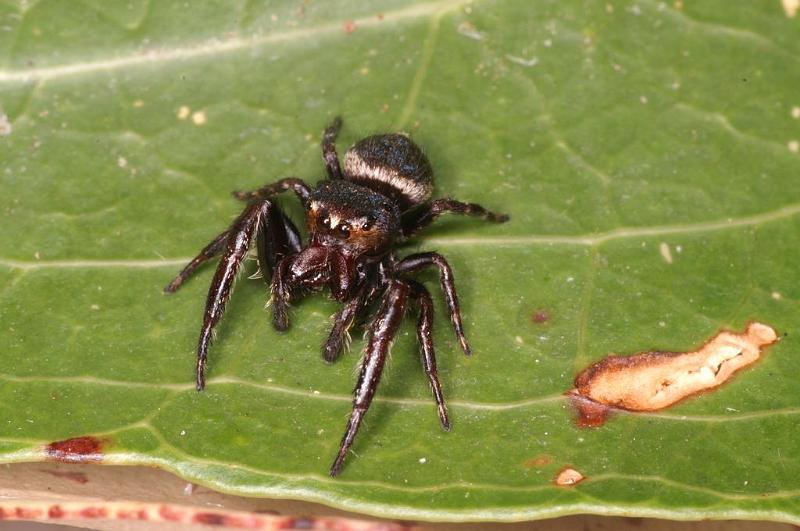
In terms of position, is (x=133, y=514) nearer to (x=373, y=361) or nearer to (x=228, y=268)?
(x=228, y=268)

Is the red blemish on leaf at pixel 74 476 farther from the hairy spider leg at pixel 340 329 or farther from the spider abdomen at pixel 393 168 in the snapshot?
the spider abdomen at pixel 393 168

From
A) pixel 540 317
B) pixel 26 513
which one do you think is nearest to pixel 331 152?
pixel 540 317

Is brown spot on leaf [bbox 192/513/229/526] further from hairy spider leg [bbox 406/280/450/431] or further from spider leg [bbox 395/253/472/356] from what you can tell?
spider leg [bbox 395/253/472/356]

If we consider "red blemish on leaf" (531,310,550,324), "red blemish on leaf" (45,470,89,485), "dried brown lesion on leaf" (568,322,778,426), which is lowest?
"red blemish on leaf" (45,470,89,485)

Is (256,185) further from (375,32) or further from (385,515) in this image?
(385,515)

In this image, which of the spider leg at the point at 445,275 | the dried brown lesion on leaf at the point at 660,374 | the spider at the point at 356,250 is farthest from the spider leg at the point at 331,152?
the dried brown lesion on leaf at the point at 660,374

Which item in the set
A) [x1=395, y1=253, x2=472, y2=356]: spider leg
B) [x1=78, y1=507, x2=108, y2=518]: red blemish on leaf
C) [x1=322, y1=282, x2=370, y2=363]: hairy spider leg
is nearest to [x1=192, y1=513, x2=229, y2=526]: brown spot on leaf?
[x1=78, y1=507, x2=108, y2=518]: red blemish on leaf
